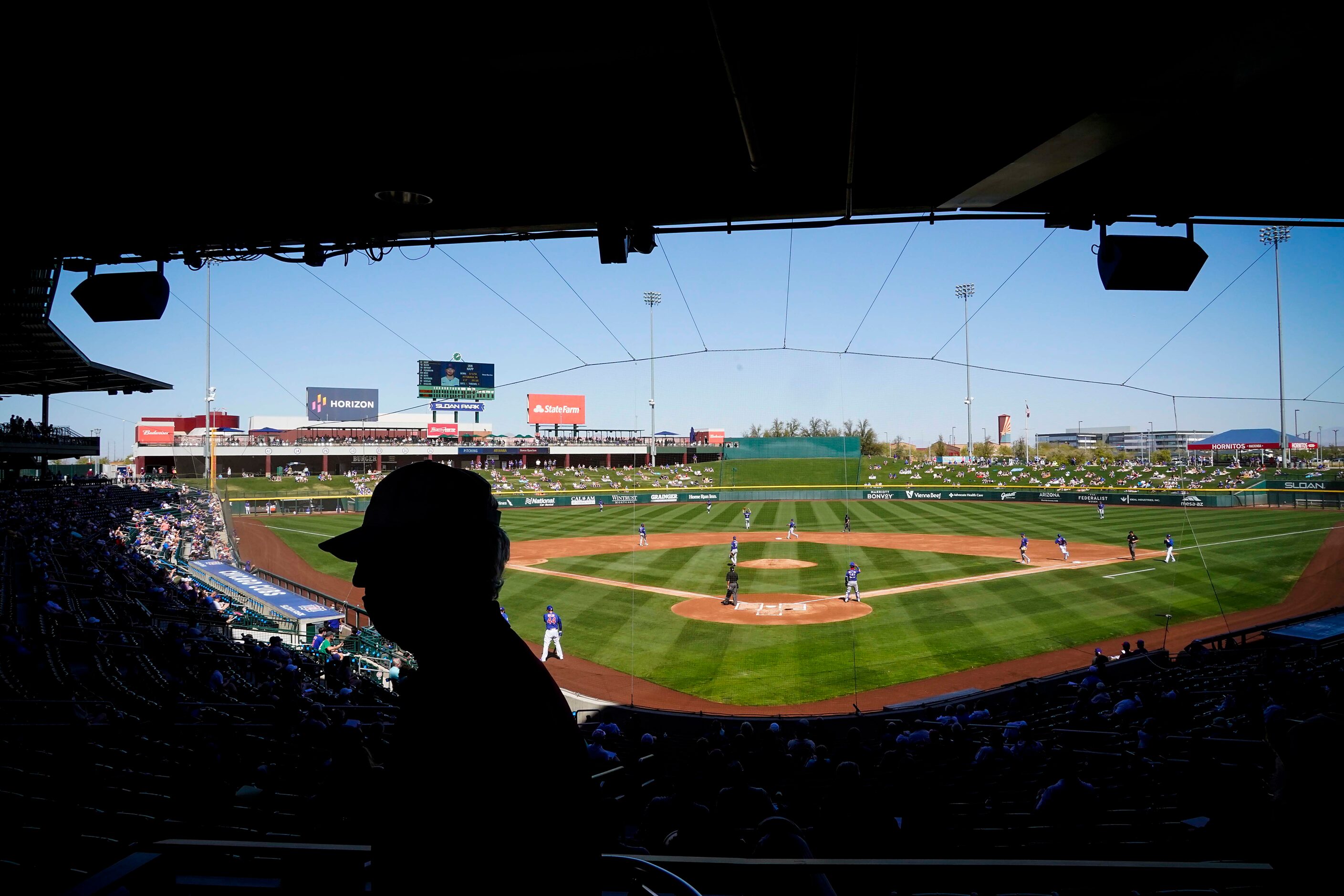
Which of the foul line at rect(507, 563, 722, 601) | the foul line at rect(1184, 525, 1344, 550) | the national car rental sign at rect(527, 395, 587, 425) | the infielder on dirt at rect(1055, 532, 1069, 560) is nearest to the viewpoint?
the foul line at rect(507, 563, 722, 601)

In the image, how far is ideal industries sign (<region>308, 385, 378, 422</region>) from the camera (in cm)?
5825

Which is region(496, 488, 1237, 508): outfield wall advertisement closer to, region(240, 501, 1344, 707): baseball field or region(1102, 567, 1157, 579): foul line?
region(240, 501, 1344, 707): baseball field

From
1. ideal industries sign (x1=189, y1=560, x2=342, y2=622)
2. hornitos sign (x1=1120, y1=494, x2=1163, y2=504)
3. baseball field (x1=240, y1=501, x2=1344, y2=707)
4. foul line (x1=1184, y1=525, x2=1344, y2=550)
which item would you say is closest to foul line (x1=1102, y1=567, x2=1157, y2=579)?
baseball field (x1=240, y1=501, x2=1344, y2=707)

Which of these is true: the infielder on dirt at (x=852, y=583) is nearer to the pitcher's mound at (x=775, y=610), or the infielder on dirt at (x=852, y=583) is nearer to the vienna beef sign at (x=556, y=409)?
the pitcher's mound at (x=775, y=610)

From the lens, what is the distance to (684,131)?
18.1 ft

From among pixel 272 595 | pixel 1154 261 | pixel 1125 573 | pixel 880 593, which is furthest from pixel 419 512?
pixel 1125 573

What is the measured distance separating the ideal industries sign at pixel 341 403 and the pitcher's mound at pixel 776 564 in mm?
41127

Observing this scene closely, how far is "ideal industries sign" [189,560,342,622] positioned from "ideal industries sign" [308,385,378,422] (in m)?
39.6

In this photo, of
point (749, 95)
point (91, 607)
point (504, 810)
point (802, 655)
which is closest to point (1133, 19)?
point (749, 95)

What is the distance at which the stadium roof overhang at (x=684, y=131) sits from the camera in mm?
4254

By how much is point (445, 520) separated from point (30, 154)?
23.1 ft

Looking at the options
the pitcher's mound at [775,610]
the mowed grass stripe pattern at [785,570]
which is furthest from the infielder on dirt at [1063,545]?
the pitcher's mound at [775,610]

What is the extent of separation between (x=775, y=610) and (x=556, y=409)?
61.4 m

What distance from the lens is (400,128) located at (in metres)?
5.03
